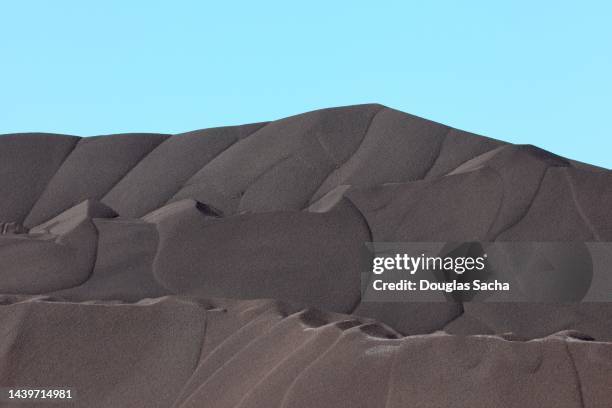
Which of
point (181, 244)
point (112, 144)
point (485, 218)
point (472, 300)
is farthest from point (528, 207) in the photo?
point (112, 144)

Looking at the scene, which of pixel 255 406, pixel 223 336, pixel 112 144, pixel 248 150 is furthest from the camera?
pixel 112 144

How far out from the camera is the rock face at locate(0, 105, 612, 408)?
257 inches

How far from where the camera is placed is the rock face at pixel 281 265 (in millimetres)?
6516

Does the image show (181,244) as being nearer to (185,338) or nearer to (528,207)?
(185,338)

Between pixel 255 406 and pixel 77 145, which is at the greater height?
pixel 77 145

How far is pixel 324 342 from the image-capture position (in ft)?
23.1

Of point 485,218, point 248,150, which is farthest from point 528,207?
point 248,150

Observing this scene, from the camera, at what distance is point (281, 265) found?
9477 mm

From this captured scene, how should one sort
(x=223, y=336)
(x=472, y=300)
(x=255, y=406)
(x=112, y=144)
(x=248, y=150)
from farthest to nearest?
(x=112, y=144) < (x=248, y=150) < (x=472, y=300) < (x=223, y=336) < (x=255, y=406)

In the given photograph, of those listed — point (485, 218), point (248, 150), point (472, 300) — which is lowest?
point (472, 300)

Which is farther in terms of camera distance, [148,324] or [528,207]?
[528,207]

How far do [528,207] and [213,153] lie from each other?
4.64 metres

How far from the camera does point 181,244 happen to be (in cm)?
961

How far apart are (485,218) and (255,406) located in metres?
3.76
